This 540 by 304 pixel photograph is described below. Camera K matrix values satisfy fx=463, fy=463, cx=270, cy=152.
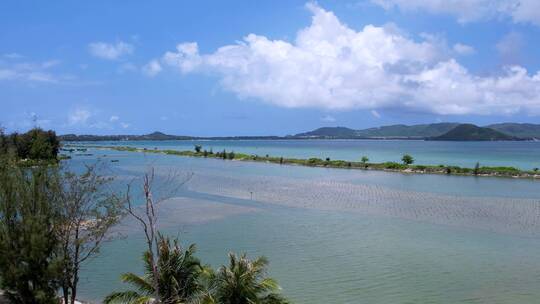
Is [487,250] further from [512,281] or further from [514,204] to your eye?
[514,204]

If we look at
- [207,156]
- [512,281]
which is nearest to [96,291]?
[512,281]

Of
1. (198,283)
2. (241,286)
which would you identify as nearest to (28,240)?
(198,283)

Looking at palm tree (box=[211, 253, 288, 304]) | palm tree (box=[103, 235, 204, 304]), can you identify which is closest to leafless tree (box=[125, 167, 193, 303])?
palm tree (box=[103, 235, 204, 304])

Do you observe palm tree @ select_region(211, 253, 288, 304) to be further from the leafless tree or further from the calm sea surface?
the calm sea surface

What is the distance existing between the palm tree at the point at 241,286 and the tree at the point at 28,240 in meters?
4.61

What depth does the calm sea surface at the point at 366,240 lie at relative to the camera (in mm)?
19625

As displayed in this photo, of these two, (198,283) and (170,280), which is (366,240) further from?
(170,280)

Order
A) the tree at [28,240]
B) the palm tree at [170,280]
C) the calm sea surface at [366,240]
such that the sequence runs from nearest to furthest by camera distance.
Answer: the tree at [28,240] < the palm tree at [170,280] < the calm sea surface at [366,240]

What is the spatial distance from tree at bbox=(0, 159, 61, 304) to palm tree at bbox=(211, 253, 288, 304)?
461cm

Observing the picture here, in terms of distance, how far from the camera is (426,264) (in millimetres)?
22906

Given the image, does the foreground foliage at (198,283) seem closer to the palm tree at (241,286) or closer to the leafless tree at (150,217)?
the palm tree at (241,286)

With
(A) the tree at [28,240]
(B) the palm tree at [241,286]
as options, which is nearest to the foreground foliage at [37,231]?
(A) the tree at [28,240]

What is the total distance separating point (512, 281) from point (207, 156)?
344ft

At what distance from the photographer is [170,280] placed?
13.2m
